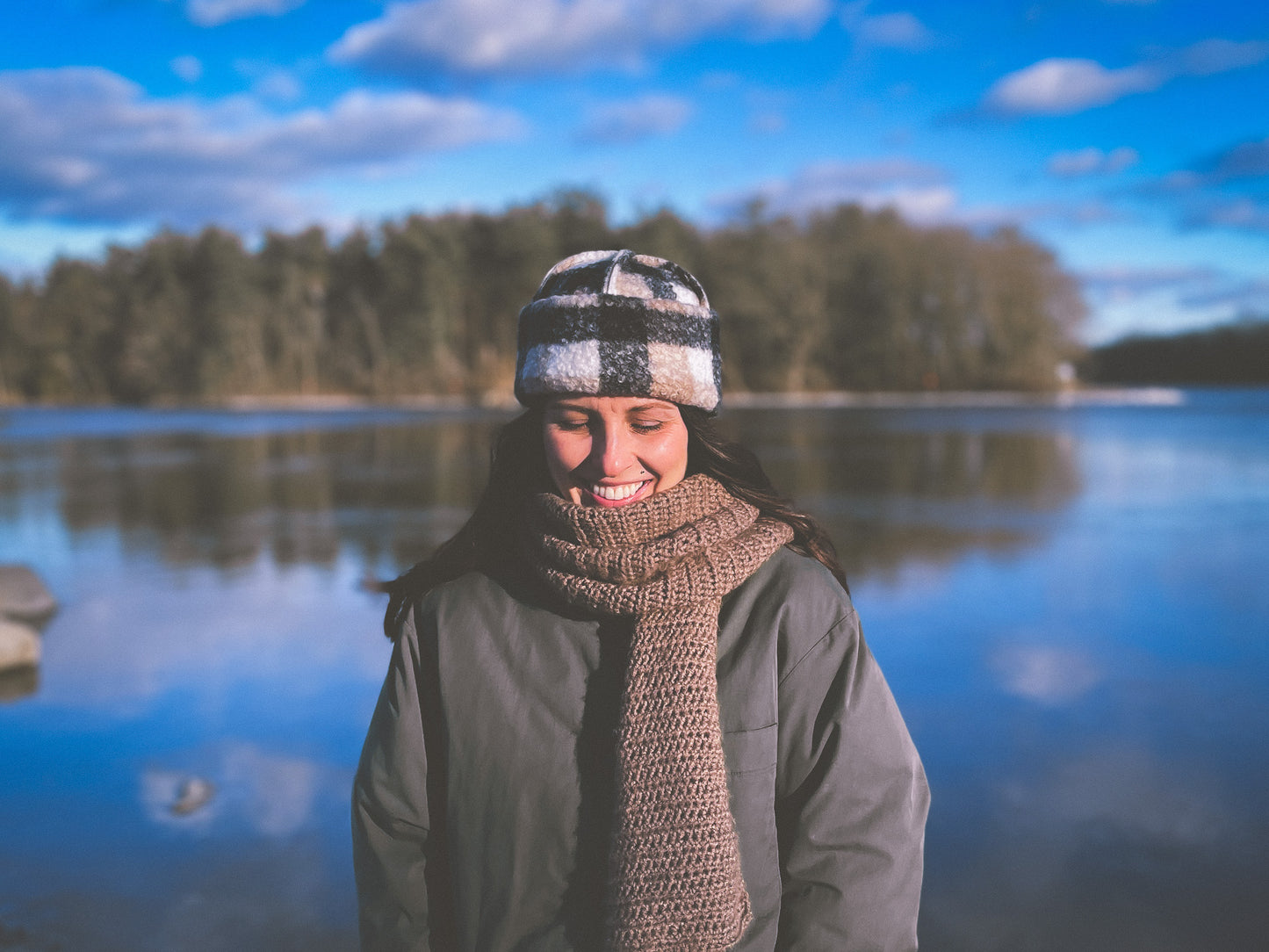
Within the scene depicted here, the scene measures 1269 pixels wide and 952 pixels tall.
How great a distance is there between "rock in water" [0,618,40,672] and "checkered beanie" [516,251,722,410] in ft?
18.4

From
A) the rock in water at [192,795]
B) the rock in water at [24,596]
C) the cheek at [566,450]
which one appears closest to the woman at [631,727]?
the cheek at [566,450]

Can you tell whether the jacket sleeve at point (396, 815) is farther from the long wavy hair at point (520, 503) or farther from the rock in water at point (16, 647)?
the rock in water at point (16, 647)

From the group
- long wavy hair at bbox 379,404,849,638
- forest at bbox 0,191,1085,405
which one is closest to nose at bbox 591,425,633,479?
long wavy hair at bbox 379,404,849,638

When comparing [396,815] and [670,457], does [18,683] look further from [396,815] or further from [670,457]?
[670,457]

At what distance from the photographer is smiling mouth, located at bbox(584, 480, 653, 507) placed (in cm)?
156

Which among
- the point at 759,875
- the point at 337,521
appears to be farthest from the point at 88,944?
the point at 337,521

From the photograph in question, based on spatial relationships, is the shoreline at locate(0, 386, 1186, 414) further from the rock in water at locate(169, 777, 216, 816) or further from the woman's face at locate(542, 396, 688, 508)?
the woman's face at locate(542, 396, 688, 508)

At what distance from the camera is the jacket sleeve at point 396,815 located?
149 cm

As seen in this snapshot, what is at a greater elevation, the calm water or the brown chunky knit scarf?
the brown chunky knit scarf

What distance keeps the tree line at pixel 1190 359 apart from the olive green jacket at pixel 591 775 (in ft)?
317

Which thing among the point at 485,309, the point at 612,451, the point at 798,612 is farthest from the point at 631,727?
the point at 485,309

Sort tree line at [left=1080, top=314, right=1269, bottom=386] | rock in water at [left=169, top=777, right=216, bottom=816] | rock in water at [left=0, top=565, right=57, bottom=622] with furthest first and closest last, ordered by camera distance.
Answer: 1. tree line at [left=1080, top=314, right=1269, bottom=386]
2. rock in water at [left=0, top=565, right=57, bottom=622]
3. rock in water at [left=169, top=777, right=216, bottom=816]

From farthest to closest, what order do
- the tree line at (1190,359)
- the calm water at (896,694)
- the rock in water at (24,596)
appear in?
the tree line at (1190,359)
the rock in water at (24,596)
the calm water at (896,694)

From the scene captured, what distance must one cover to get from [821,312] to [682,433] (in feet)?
227
